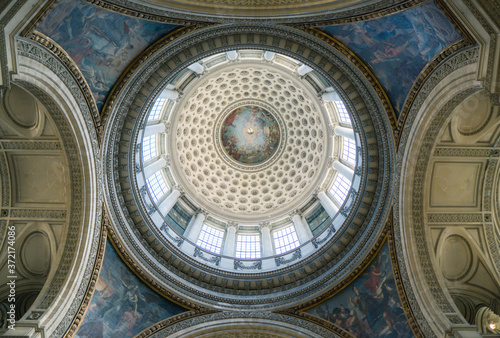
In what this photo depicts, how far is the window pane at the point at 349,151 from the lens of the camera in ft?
82.6

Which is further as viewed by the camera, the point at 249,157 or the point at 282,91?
the point at 249,157

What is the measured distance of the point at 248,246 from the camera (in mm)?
27156

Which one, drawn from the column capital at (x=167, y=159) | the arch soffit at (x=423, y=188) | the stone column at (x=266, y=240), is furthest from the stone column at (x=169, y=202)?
the arch soffit at (x=423, y=188)

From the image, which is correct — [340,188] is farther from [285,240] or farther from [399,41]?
[399,41]

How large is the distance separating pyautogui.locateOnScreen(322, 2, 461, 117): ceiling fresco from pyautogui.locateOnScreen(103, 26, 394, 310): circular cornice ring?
3.20ft

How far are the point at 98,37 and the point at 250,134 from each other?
71.6 ft

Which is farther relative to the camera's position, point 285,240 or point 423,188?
point 285,240

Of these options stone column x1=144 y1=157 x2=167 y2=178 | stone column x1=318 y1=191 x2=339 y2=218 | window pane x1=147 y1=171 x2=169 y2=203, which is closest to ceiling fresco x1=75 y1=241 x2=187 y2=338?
window pane x1=147 y1=171 x2=169 y2=203

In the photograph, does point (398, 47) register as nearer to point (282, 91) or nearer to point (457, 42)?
point (457, 42)

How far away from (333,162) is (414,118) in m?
14.1

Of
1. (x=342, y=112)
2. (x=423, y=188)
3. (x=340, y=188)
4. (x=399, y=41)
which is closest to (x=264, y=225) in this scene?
(x=340, y=188)

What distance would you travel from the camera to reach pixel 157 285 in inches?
719

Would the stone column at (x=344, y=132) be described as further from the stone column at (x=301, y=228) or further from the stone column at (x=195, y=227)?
the stone column at (x=195, y=227)

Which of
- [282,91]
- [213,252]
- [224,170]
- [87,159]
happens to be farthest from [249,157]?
[87,159]
